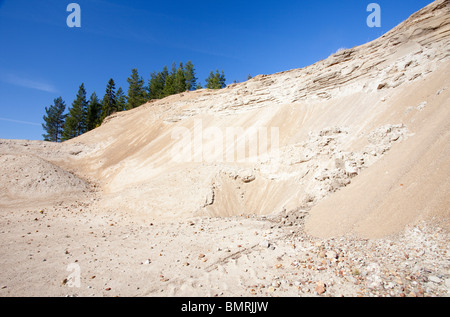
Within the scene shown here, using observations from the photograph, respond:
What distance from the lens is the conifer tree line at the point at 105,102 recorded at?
38062 mm

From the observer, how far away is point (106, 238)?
6973 mm

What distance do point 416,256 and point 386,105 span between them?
368 inches

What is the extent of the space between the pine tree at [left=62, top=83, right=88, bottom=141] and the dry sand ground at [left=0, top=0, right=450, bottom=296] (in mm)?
25271

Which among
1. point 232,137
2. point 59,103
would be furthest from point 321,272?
point 59,103

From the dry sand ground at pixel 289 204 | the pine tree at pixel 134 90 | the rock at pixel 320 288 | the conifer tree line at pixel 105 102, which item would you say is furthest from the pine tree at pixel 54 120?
the rock at pixel 320 288

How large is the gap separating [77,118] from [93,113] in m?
2.86

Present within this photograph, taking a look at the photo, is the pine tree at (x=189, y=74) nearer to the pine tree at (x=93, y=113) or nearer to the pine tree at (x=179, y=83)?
the pine tree at (x=179, y=83)

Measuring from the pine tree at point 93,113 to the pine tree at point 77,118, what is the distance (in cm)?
65

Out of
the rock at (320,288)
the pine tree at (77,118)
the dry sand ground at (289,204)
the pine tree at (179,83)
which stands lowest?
the rock at (320,288)

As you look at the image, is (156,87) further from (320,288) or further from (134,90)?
(320,288)

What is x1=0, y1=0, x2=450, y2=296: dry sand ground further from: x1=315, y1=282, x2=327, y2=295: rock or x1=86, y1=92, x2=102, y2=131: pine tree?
x1=86, y1=92, x2=102, y2=131: pine tree

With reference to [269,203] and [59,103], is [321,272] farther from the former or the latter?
[59,103]

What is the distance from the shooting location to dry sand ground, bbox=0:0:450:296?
13.1ft

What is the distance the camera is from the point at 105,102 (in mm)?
41594
